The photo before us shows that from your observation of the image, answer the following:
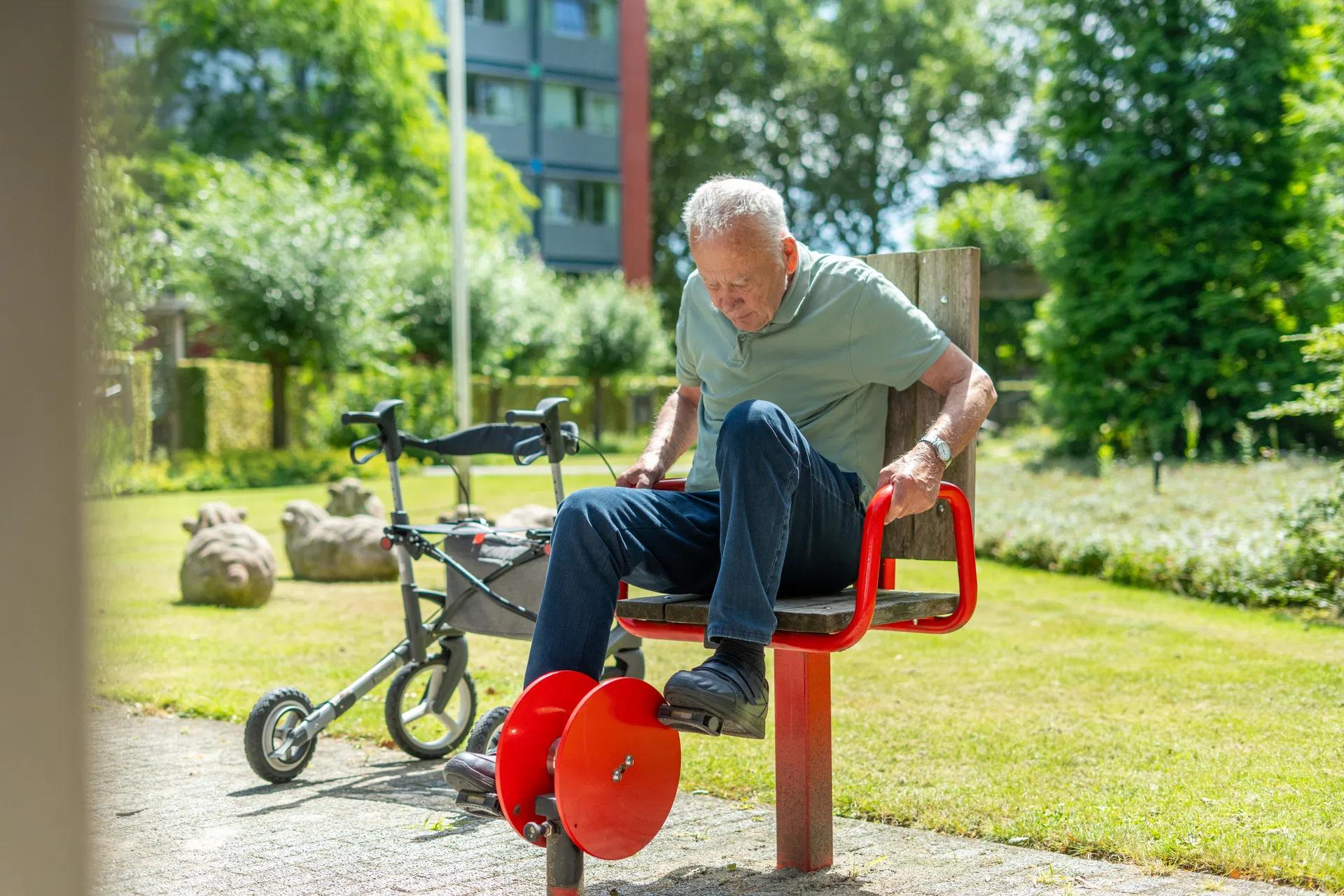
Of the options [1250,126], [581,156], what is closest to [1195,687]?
[1250,126]

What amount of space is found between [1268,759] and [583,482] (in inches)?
499

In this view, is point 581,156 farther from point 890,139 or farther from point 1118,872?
point 1118,872

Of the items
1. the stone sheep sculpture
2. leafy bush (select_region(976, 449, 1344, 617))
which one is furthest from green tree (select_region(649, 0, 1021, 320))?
the stone sheep sculpture

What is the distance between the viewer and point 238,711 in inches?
221

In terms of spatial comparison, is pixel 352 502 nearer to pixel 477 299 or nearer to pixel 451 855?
pixel 451 855

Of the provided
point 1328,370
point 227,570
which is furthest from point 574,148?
point 1328,370

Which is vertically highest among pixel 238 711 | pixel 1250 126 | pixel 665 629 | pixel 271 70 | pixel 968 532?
pixel 271 70

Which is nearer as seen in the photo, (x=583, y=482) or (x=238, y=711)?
(x=238, y=711)

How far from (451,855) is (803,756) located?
1.00m

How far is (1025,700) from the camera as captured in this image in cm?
571

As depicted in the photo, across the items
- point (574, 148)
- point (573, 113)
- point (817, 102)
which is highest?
point (817, 102)

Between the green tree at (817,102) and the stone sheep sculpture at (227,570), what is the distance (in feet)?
123

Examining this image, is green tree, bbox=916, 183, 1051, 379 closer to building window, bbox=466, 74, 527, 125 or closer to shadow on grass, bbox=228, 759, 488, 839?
building window, bbox=466, 74, 527, 125

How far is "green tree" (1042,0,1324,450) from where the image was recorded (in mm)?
16828
